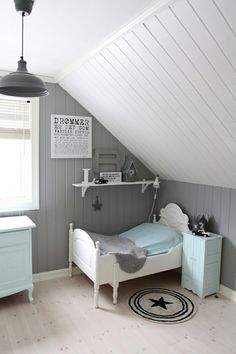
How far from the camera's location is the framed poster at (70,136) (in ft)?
10.9

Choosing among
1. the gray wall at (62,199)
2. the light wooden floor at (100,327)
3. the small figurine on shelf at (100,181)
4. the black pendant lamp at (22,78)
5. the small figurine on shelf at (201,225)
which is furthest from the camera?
the small figurine on shelf at (100,181)

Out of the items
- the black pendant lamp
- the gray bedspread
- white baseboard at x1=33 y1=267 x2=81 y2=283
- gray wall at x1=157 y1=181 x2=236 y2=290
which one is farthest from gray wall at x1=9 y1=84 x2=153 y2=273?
the black pendant lamp

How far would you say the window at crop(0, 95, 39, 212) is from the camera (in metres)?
3.18

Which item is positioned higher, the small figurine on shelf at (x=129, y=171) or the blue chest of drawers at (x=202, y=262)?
the small figurine on shelf at (x=129, y=171)

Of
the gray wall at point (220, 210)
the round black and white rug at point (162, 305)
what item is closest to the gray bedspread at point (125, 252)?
the round black and white rug at point (162, 305)

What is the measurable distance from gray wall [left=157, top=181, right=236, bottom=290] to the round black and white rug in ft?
1.75

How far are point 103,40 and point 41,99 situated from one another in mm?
1250

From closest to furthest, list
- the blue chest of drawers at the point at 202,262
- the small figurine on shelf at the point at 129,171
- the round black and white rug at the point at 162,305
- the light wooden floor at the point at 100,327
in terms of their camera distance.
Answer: the light wooden floor at the point at 100,327 < the round black and white rug at the point at 162,305 < the blue chest of drawers at the point at 202,262 < the small figurine on shelf at the point at 129,171

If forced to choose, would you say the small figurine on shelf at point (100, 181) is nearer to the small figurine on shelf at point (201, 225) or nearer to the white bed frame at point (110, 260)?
the white bed frame at point (110, 260)

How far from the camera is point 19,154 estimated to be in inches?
129

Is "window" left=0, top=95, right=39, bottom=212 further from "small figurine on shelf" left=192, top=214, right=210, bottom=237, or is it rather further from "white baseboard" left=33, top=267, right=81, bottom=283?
"small figurine on shelf" left=192, top=214, right=210, bottom=237

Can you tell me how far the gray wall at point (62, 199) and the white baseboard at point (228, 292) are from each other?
143 centimetres

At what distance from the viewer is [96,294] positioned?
9.20 ft

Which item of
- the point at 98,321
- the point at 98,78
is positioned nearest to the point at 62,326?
the point at 98,321
